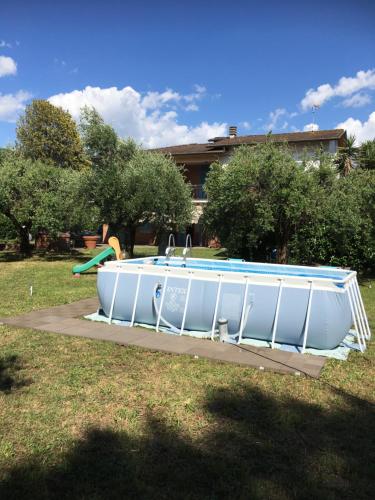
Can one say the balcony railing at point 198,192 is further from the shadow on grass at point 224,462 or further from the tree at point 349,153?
the shadow on grass at point 224,462

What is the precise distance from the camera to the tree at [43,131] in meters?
42.8

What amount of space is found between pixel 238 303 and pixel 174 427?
307 cm

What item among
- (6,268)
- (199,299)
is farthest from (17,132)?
(199,299)

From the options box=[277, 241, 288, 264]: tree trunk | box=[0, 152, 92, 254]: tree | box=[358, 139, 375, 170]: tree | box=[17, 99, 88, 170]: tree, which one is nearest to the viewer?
box=[277, 241, 288, 264]: tree trunk

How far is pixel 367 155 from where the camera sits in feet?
88.1

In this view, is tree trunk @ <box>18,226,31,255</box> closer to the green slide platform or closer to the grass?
the green slide platform

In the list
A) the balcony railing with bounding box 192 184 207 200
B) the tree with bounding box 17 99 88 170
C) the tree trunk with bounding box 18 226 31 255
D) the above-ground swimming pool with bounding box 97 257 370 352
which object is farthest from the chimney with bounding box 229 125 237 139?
the above-ground swimming pool with bounding box 97 257 370 352

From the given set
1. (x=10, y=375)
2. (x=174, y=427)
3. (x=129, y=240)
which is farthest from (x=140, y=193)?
(x=174, y=427)

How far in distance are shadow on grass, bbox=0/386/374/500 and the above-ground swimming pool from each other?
2.11 metres

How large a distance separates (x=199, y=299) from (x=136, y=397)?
268 centimetres

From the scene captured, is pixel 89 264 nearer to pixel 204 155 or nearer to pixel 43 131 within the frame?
pixel 204 155

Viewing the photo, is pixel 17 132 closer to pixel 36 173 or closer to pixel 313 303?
pixel 36 173

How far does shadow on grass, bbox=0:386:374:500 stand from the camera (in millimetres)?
2896

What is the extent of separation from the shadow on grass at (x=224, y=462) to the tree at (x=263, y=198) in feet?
32.1
